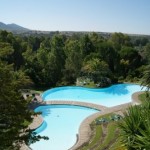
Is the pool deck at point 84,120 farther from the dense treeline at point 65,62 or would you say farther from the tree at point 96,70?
the tree at point 96,70

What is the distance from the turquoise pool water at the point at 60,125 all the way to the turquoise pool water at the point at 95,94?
4.08 m

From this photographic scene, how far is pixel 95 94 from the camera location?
39.7 meters

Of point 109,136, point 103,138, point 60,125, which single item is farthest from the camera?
point 60,125

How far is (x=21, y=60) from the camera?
4606 cm

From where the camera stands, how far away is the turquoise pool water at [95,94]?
121 ft

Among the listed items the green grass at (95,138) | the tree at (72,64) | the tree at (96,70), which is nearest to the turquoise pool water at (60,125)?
the green grass at (95,138)

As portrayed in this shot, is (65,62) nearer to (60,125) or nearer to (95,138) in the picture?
(60,125)

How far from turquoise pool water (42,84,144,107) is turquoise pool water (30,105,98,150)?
161 inches

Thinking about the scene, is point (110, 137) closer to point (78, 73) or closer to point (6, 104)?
point (6, 104)

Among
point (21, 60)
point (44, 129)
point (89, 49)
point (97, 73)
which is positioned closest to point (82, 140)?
point (44, 129)

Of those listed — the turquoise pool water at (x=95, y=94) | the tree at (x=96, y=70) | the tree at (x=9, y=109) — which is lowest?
the tree at (x=9, y=109)

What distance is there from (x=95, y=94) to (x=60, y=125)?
43.5 ft

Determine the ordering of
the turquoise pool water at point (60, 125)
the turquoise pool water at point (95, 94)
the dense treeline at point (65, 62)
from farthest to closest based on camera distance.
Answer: the dense treeline at point (65, 62) < the turquoise pool water at point (95, 94) < the turquoise pool water at point (60, 125)

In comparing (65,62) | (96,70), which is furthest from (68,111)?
(65,62)
